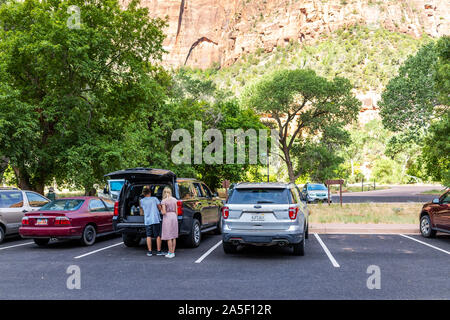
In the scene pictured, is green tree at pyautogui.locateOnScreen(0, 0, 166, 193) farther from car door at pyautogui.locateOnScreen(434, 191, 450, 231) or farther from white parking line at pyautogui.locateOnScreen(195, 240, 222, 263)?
car door at pyautogui.locateOnScreen(434, 191, 450, 231)

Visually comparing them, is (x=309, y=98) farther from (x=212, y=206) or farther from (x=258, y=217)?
(x=258, y=217)

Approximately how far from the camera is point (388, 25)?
130m

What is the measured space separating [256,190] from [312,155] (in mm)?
38127

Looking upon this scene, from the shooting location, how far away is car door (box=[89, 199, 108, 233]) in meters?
11.9

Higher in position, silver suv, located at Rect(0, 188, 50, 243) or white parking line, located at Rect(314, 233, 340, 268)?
silver suv, located at Rect(0, 188, 50, 243)

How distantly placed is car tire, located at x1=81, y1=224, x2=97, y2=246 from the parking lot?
29 centimetres

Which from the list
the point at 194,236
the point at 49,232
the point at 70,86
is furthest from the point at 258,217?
the point at 70,86

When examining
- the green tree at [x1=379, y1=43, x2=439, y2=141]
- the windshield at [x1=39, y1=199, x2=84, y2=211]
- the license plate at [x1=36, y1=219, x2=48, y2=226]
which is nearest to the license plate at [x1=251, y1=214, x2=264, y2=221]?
the windshield at [x1=39, y1=199, x2=84, y2=211]

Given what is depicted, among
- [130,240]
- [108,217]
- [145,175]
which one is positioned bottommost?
[130,240]

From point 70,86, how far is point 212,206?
39.7ft

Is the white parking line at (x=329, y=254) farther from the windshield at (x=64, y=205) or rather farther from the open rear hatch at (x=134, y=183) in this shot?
the windshield at (x=64, y=205)

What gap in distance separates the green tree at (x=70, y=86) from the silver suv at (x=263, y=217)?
11296mm

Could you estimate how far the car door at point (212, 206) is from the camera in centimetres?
1235

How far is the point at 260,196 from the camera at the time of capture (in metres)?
9.21
